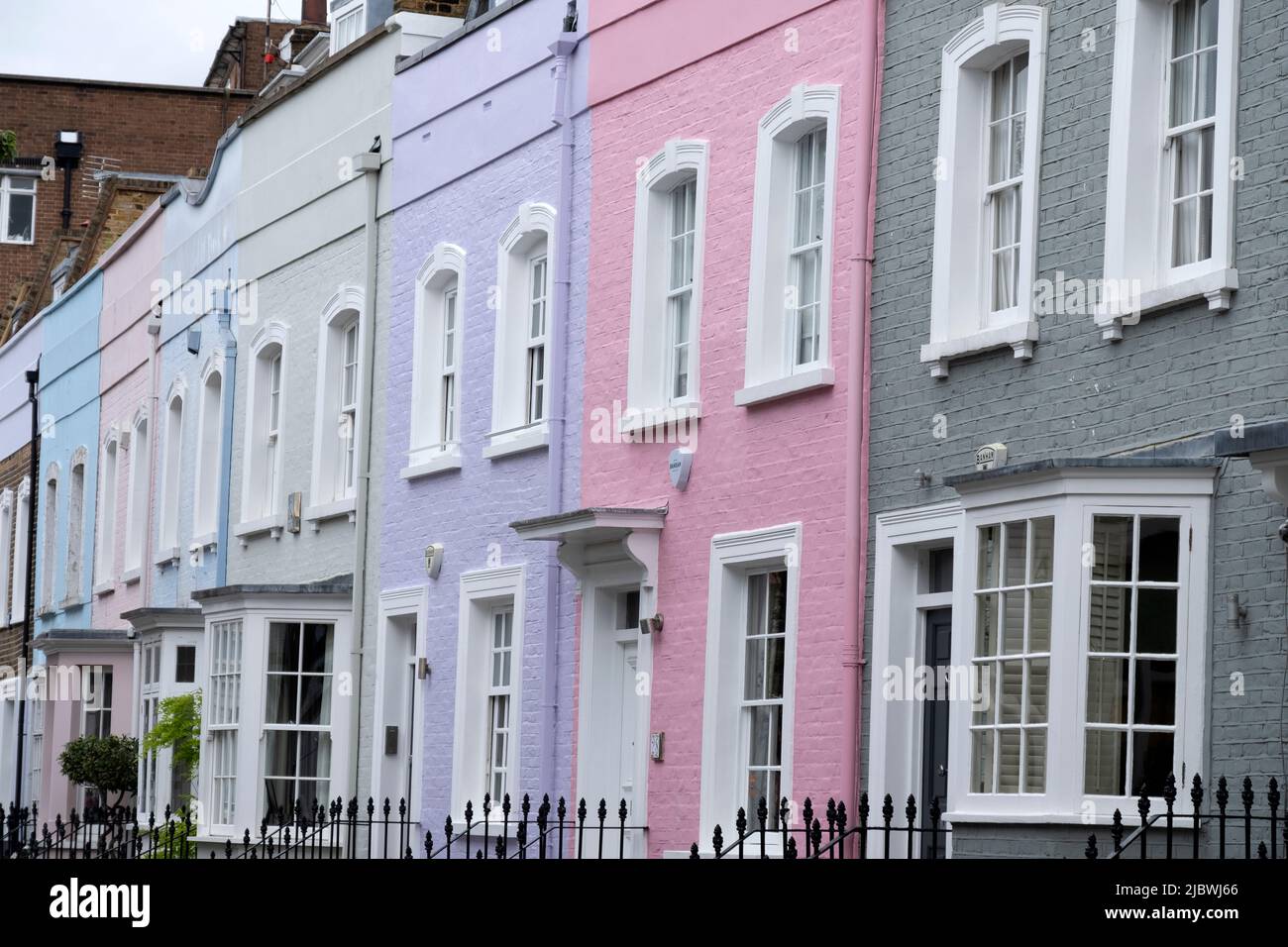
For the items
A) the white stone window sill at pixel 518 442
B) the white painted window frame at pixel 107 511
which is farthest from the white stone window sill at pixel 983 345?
the white painted window frame at pixel 107 511

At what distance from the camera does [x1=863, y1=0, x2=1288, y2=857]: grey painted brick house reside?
1290 cm

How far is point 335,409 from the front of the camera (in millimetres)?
24500

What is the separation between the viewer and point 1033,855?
13430 mm

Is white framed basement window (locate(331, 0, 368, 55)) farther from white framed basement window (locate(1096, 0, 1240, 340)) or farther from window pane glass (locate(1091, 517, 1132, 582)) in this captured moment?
window pane glass (locate(1091, 517, 1132, 582))

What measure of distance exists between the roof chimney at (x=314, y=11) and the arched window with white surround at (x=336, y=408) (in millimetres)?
18264

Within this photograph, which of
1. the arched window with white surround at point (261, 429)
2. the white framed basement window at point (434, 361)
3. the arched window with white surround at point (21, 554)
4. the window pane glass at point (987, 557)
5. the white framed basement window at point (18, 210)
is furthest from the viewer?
the white framed basement window at point (18, 210)

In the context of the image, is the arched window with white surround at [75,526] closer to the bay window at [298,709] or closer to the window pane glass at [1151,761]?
the bay window at [298,709]

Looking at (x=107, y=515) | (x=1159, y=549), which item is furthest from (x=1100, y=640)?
(x=107, y=515)

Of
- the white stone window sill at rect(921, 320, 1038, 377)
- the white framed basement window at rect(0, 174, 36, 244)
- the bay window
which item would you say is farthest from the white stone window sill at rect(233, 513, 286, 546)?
the white framed basement window at rect(0, 174, 36, 244)

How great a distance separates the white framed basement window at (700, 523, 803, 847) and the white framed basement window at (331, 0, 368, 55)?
11.0 metres

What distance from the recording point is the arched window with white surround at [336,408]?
79.6 ft

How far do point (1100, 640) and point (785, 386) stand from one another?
12.9 feet
